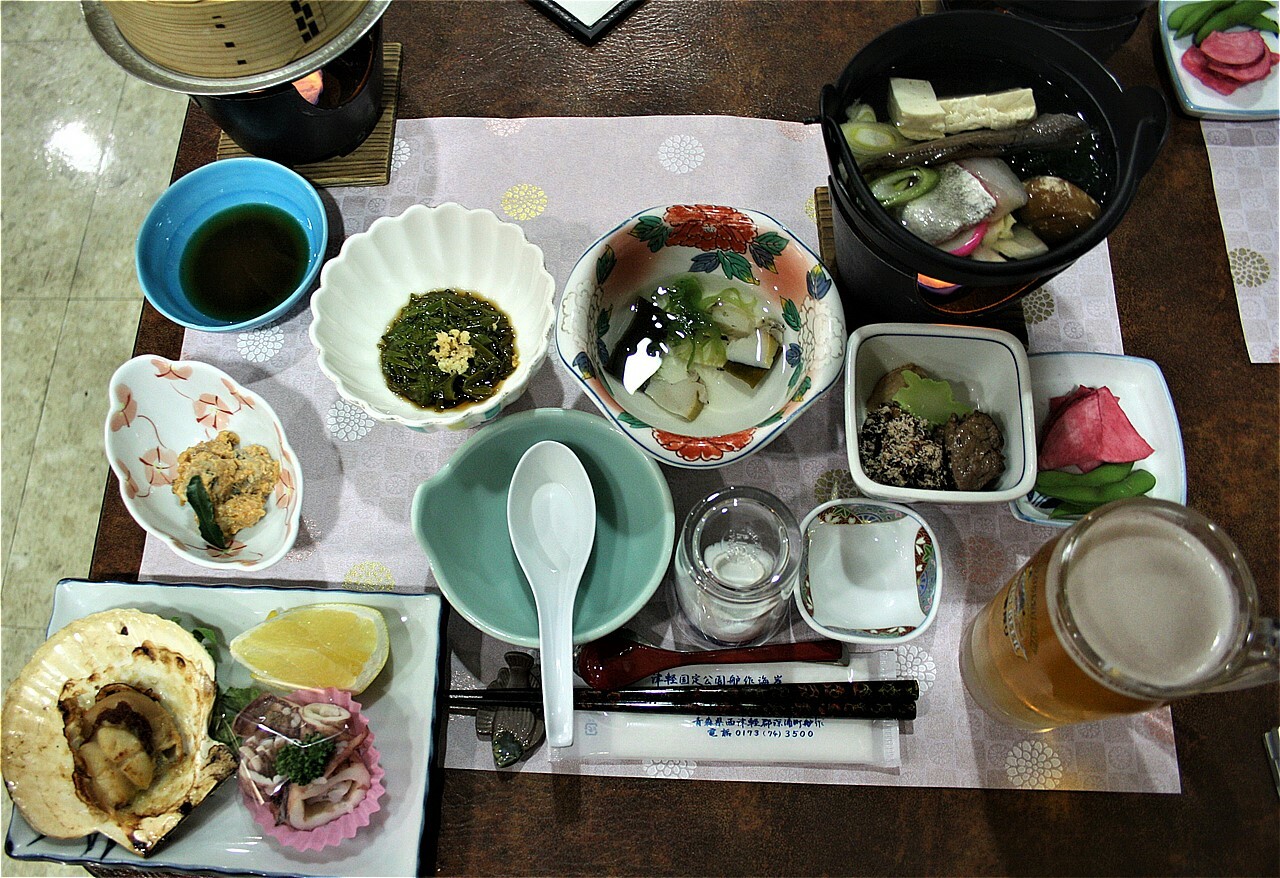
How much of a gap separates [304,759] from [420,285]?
759 mm

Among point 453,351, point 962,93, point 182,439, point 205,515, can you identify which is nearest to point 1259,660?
point 962,93

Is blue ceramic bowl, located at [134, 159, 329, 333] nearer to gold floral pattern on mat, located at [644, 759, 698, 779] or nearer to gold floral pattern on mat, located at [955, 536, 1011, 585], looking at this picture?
gold floral pattern on mat, located at [644, 759, 698, 779]

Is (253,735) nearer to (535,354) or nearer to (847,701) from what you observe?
(535,354)

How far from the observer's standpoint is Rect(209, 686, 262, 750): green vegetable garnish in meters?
1.17

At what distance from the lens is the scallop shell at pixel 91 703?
1090mm

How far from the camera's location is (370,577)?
1285mm

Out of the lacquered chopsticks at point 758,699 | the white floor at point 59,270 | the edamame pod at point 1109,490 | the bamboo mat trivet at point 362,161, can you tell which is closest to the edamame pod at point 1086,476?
the edamame pod at point 1109,490

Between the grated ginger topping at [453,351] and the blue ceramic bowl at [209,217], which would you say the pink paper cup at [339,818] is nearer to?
the grated ginger topping at [453,351]

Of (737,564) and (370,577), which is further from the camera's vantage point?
(370,577)

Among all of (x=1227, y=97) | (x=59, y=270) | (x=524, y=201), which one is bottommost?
(x=59, y=270)

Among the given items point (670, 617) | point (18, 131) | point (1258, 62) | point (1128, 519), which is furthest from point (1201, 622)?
point (18, 131)

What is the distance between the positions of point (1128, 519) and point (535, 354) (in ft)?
→ 2.70

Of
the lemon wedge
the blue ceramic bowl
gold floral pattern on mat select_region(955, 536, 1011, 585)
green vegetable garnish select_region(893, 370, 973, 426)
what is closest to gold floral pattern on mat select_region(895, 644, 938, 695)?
gold floral pattern on mat select_region(955, 536, 1011, 585)

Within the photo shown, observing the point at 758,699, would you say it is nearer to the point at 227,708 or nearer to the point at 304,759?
the point at 304,759
